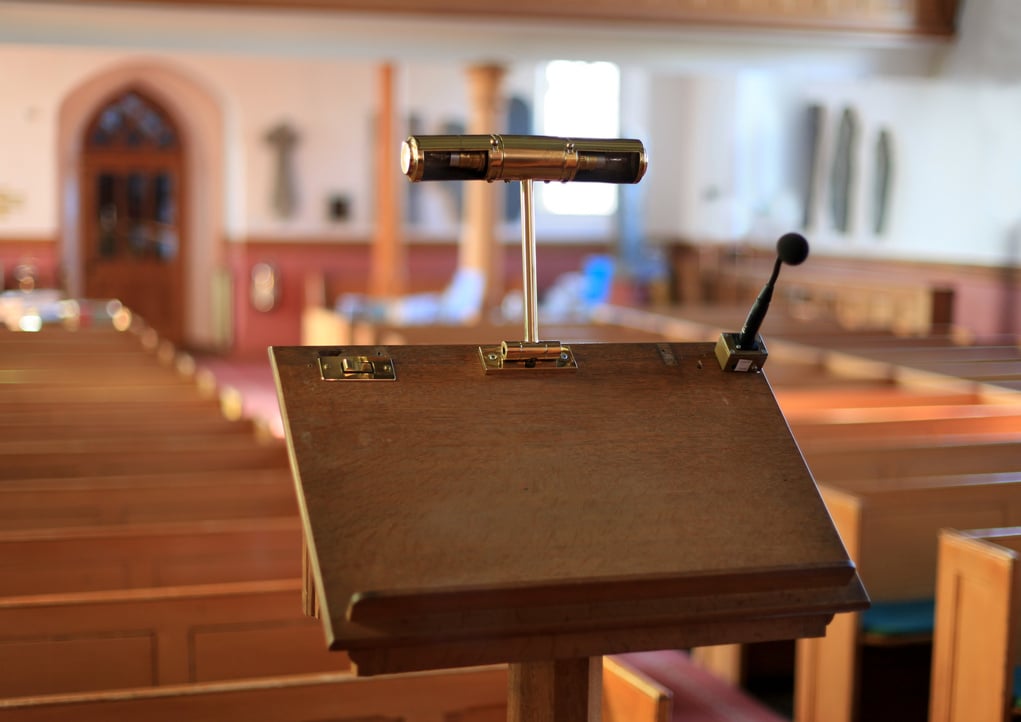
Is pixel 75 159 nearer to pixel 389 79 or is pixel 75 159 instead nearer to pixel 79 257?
pixel 79 257

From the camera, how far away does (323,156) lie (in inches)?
558

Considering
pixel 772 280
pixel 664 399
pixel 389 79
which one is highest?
pixel 389 79

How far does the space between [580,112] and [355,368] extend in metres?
13.9

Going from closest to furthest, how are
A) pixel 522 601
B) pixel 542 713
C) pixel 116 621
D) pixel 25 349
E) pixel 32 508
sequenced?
pixel 522 601 → pixel 542 713 → pixel 116 621 → pixel 32 508 → pixel 25 349

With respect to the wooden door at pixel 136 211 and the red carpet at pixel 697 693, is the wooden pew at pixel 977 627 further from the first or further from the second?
the wooden door at pixel 136 211

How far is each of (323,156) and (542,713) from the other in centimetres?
1301

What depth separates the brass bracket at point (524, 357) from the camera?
1.68 metres

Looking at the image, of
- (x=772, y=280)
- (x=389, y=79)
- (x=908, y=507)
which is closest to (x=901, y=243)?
(x=389, y=79)

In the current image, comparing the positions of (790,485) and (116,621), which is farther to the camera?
(116,621)

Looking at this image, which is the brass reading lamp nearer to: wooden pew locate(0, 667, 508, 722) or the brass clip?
the brass clip

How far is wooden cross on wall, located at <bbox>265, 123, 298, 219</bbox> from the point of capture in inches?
547

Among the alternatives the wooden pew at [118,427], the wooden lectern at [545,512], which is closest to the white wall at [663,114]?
the wooden pew at [118,427]

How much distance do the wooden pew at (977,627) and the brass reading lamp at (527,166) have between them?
6.15 ft

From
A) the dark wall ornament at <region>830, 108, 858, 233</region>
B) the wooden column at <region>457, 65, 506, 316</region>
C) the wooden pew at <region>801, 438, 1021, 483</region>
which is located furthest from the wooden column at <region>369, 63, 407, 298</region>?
the wooden pew at <region>801, 438, 1021, 483</region>
